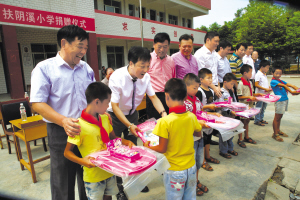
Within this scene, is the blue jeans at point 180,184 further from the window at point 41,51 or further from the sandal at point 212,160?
the window at point 41,51

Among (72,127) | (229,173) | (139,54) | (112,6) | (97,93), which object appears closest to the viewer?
(72,127)

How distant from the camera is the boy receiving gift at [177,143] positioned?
149 centimetres

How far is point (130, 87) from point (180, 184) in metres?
1.10

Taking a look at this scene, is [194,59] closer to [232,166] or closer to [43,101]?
[232,166]

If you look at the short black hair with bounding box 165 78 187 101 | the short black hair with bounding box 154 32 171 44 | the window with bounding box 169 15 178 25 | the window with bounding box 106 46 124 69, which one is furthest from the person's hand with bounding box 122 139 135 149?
the window with bounding box 169 15 178 25

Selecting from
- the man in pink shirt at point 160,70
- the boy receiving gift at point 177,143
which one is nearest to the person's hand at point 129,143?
the boy receiving gift at point 177,143

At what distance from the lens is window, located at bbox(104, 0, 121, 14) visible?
37.4 feet

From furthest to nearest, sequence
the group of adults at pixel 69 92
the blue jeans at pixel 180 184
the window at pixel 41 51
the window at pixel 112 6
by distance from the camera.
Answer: the window at pixel 112 6 → the window at pixel 41 51 → the blue jeans at pixel 180 184 → the group of adults at pixel 69 92

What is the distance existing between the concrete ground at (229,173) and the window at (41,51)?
665 cm

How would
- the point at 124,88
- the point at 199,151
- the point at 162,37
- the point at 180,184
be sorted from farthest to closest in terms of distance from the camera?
the point at 162,37, the point at 199,151, the point at 124,88, the point at 180,184

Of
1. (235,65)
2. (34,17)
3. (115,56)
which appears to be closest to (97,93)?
(235,65)

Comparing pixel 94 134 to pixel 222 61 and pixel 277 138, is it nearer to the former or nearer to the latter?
pixel 222 61

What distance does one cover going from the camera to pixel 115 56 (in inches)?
487

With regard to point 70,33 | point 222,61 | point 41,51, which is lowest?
point 222,61
